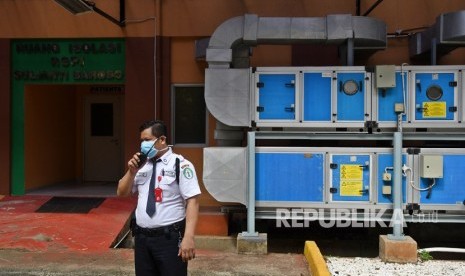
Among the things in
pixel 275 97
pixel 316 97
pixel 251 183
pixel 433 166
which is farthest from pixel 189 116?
pixel 433 166

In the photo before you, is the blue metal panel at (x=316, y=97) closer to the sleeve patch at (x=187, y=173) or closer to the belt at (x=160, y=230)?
the sleeve patch at (x=187, y=173)

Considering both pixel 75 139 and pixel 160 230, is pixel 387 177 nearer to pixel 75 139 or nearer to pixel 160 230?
pixel 160 230

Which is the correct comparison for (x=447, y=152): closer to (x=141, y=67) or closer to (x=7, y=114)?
(x=141, y=67)

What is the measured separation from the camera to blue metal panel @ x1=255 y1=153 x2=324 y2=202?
682 centimetres

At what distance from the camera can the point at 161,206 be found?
3.62m

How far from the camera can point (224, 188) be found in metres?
6.85

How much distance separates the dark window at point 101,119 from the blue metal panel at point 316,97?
568 centimetres

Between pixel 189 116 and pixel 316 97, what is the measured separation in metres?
3.07

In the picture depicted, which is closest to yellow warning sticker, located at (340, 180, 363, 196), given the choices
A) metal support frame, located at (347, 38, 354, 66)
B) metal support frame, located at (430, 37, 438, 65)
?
metal support frame, located at (347, 38, 354, 66)

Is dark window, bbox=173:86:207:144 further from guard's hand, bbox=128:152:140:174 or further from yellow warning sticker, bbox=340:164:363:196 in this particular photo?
guard's hand, bbox=128:152:140:174

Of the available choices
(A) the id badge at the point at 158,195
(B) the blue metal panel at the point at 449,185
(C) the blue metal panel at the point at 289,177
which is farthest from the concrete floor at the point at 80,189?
(A) the id badge at the point at 158,195

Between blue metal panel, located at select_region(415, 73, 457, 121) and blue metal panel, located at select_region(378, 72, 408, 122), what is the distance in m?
0.23

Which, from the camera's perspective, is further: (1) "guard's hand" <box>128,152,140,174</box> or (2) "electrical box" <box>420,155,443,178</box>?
(2) "electrical box" <box>420,155,443,178</box>

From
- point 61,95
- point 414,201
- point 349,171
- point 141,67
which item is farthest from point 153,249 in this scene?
point 61,95
